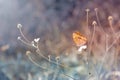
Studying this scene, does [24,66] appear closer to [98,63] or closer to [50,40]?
[50,40]

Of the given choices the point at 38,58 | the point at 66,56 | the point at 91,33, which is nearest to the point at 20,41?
the point at 38,58

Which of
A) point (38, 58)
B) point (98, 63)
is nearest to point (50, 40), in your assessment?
point (38, 58)

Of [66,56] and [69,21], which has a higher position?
[69,21]

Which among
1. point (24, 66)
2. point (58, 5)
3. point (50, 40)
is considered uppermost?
point (58, 5)
